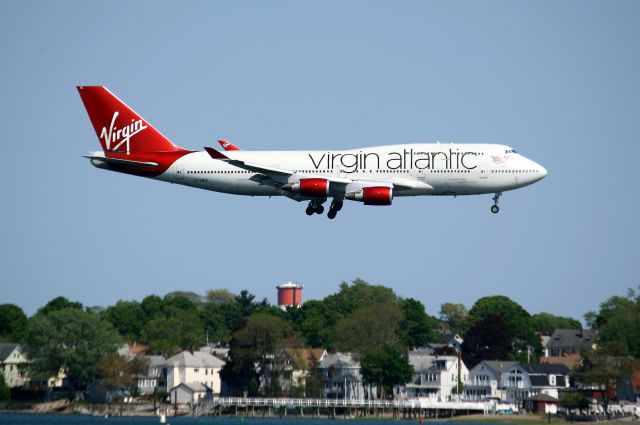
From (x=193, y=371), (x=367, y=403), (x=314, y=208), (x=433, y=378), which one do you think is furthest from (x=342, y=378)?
(x=314, y=208)

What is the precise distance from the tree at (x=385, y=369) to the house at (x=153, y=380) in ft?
106

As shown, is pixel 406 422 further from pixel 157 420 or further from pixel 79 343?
pixel 79 343

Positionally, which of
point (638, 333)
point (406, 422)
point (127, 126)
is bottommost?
point (406, 422)

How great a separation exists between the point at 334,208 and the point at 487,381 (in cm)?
9237

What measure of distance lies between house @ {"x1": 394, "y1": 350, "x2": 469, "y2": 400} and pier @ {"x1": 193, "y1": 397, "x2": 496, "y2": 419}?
8.69 metres

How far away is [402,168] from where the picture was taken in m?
94.8

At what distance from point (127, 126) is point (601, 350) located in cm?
7342

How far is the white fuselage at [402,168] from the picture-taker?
94.4 metres

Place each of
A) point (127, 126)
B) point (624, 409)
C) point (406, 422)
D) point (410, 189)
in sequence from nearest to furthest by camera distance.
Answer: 1. point (410, 189)
2. point (127, 126)
3. point (624, 409)
4. point (406, 422)

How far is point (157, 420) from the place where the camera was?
169 meters

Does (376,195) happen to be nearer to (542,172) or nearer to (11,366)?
(542,172)

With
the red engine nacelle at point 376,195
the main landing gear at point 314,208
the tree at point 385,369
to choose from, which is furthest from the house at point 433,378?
the red engine nacelle at point 376,195

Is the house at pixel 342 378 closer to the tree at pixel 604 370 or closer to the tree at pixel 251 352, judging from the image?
the tree at pixel 251 352

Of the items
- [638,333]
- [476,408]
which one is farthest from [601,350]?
[476,408]
